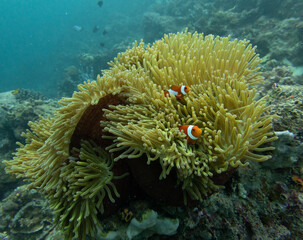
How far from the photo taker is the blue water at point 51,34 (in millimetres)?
29031

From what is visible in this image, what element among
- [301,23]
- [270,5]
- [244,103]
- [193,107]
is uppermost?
[270,5]

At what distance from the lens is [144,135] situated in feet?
5.50

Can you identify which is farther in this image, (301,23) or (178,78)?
(301,23)

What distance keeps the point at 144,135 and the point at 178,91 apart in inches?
28.2

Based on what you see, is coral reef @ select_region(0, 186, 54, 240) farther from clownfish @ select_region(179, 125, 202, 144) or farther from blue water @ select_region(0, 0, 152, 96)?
blue water @ select_region(0, 0, 152, 96)

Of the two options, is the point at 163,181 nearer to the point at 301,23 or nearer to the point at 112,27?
the point at 301,23

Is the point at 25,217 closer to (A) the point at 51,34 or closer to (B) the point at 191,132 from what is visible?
(B) the point at 191,132

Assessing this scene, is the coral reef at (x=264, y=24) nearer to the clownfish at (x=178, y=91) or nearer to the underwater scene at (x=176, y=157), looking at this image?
the underwater scene at (x=176, y=157)

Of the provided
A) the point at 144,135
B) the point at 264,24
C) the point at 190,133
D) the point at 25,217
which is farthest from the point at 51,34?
the point at 190,133

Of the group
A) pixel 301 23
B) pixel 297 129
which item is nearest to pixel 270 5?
pixel 301 23

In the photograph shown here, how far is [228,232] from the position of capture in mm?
2043

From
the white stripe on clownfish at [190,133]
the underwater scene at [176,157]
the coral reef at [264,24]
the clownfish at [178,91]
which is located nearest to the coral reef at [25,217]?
the underwater scene at [176,157]

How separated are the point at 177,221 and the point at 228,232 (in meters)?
0.57

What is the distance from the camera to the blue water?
29.0 m
